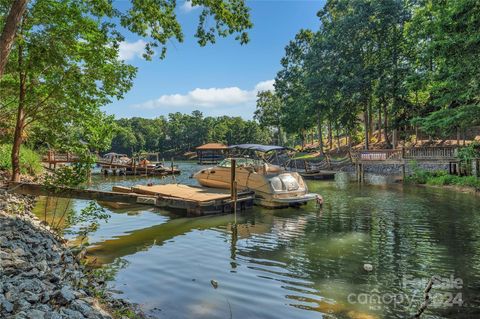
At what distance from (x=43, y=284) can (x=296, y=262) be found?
18.8ft

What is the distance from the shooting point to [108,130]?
11102 millimetres

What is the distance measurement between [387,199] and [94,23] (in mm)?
16295

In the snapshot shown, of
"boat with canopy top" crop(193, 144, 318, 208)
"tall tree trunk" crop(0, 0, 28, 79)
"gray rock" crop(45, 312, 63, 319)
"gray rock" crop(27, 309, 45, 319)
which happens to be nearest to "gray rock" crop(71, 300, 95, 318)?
"gray rock" crop(45, 312, 63, 319)

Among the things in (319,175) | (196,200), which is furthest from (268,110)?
(196,200)

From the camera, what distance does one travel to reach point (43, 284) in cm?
431

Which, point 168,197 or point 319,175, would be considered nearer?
point 168,197

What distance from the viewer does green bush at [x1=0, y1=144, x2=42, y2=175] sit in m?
16.9

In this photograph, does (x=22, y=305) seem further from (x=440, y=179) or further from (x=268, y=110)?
(x=268, y=110)

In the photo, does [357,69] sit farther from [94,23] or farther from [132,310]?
[132,310]

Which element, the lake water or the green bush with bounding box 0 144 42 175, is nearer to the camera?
the lake water

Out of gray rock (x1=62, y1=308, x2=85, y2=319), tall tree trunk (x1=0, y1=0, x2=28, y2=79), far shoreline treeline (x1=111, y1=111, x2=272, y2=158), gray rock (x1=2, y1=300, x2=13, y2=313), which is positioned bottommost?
gray rock (x1=62, y1=308, x2=85, y2=319)

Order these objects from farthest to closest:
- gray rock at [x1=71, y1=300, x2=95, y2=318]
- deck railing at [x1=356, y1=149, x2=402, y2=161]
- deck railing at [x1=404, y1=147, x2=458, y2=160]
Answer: deck railing at [x1=356, y1=149, x2=402, y2=161]
deck railing at [x1=404, y1=147, x2=458, y2=160]
gray rock at [x1=71, y1=300, x2=95, y2=318]

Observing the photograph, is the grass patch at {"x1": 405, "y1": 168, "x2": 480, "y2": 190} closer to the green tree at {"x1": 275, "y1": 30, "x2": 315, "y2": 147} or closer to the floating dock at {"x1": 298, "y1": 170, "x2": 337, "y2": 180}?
the floating dock at {"x1": 298, "y1": 170, "x2": 337, "y2": 180}

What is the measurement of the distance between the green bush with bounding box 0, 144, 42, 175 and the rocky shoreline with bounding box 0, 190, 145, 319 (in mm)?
12109
